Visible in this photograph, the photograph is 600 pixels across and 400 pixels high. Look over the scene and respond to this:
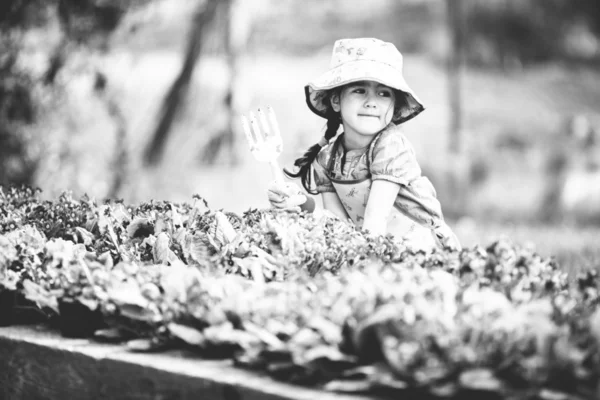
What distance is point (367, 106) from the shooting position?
127 inches

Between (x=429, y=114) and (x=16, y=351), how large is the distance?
7440 mm

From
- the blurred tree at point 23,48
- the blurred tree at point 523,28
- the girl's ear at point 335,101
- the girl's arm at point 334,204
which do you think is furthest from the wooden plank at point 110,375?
the blurred tree at point 523,28

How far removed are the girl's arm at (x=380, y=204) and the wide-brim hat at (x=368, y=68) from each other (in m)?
0.41

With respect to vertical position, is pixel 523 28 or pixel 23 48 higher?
pixel 523 28

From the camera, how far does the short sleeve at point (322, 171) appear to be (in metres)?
3.50

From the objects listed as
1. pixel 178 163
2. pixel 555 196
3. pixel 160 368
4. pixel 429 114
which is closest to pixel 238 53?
pixel 178 163

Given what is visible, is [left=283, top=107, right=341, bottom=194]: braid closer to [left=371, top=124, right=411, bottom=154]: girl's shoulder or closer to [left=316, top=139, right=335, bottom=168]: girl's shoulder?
[left=316, top=139, right=335, bottom=168]: girl's shoulder

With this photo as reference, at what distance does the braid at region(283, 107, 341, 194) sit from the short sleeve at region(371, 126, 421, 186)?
32 centimetres

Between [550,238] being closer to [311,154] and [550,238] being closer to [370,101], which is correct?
[311,154]

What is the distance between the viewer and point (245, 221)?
324 cm

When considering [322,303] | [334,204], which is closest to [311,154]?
[334,204]

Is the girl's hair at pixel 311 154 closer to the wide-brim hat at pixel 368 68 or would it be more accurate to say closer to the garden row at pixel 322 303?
the wide-brim hat at pixel 368 68

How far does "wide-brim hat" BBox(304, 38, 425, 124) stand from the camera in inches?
123

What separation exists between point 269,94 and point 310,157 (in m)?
5.81
